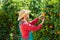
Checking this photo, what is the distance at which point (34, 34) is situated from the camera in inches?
235

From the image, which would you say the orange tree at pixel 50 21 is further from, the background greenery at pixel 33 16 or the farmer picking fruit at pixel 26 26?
the farmer picking fruit at pixel 26 26

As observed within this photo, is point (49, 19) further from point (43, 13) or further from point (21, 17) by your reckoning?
point (21, 17)

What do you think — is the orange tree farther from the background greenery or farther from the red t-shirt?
the red t-shirt

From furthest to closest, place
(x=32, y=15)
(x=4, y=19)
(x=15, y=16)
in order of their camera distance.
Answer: (x=4, y=19) < (x=15, y=16) < (x=32, y=15)

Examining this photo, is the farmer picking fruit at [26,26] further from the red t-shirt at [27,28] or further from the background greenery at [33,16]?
the background greenery at [33,16]

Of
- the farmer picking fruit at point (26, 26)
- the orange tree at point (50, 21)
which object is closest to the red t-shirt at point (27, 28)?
the farmer picking fruit at point (26, 26)

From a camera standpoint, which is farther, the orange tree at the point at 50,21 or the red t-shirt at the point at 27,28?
the red t-shirt at the point at 27,28

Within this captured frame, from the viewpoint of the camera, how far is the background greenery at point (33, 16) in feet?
17.5

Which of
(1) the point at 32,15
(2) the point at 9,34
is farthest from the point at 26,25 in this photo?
(2) the point at 9,34

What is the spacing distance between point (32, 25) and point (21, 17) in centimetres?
31

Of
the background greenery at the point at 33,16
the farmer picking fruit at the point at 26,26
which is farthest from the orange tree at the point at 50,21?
the farmer picking fruit at the point at 26,26

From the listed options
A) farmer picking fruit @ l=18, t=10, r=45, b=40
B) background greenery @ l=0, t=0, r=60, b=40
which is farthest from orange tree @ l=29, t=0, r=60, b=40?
farmer picking fruit @ l=18, t=10, r=45, b=40

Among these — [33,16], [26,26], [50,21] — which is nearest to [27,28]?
[26,26]

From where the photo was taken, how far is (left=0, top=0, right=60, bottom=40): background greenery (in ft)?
17.5
